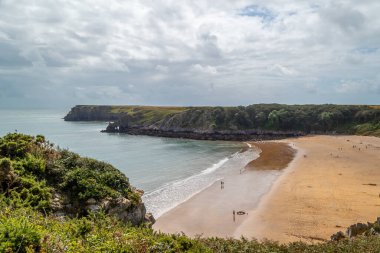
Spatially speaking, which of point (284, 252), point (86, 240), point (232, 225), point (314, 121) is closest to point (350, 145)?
point (314, 121)

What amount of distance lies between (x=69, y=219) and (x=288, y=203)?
975 inches

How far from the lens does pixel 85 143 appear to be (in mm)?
83188

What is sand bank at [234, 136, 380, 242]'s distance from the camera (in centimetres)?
2511

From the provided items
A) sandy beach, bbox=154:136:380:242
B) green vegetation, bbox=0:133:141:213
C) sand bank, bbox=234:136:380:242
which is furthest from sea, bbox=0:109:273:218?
green vegetation, bbox=0:133:141:213

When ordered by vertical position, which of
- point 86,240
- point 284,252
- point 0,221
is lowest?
point 284,252

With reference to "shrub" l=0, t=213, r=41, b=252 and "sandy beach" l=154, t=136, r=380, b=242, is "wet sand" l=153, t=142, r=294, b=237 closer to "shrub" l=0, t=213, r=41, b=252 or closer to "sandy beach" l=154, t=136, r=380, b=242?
"sandy beach" l=154, t=136, r=380, b=242

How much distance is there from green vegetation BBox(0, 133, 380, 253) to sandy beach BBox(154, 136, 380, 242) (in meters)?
10.9

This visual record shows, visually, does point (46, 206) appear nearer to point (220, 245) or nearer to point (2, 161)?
point (2, 161)

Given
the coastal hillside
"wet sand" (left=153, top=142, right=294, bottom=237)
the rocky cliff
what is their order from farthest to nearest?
1. the coastal hillside
2. "wet sand" (left=153, top=142, right=294, bottom=237)
3. the rocky cliff

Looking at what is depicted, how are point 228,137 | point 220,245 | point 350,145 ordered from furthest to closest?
point 228,137 < point 350,145 < point 220,245

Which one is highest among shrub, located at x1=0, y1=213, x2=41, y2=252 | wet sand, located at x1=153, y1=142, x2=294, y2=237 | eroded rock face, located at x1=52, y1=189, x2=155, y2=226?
shrub, located at x1=0, y1=213, x2=41, y2=252

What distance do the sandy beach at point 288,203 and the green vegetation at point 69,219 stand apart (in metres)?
10.9

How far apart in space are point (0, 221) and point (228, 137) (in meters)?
89.8

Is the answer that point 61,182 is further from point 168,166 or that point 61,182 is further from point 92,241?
point 168,166
